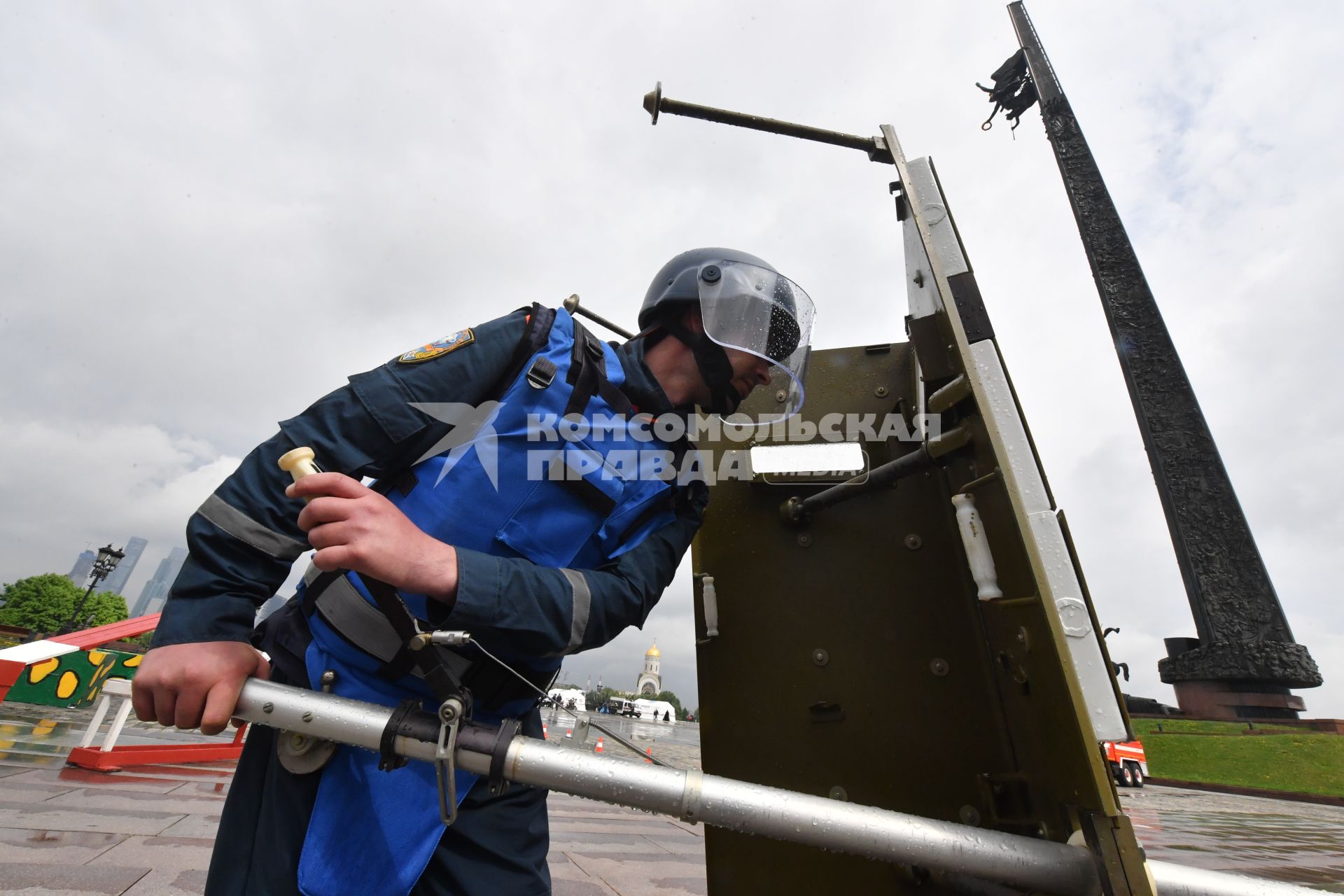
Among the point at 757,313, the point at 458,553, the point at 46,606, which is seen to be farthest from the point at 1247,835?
the point at 46,606

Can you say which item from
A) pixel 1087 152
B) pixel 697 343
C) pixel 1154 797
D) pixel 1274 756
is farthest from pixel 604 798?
pixel 1087 152

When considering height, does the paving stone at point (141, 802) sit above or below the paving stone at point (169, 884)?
above

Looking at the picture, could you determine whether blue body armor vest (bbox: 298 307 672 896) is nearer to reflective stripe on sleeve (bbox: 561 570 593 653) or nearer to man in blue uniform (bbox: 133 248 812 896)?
man in blue uniform (bbox: 133 248 812 896)

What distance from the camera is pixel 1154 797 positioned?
10859 millimetres

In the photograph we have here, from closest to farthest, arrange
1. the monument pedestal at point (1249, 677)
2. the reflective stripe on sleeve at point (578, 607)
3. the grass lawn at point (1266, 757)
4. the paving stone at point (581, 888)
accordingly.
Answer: the reflective stripe on sleeve at point (578, 607)
the paving stone at point (581, 888)
the monument pedestal at point (1249, 677)
the grass lawn at point (1266, 757)

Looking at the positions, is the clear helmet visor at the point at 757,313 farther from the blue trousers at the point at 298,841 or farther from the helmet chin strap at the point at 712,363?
the blue trousers at the point at 298,841

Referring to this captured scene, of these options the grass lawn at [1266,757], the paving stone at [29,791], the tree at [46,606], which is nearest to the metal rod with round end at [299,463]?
the paving stone at [29,791]

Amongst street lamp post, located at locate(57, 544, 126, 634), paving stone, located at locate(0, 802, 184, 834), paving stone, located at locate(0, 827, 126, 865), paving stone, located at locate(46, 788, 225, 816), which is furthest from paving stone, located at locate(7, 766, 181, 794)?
street lamp post, located at locate(57, 544, 126, 634)

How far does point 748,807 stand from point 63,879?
3.05m

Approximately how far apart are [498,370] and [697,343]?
0.61 meters

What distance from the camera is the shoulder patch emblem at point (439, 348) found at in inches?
53.5

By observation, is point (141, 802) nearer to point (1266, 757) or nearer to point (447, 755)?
point (447, 755)

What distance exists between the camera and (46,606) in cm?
4306

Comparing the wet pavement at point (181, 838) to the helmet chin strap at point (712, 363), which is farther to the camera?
the wet pavement at point (181, 838)
